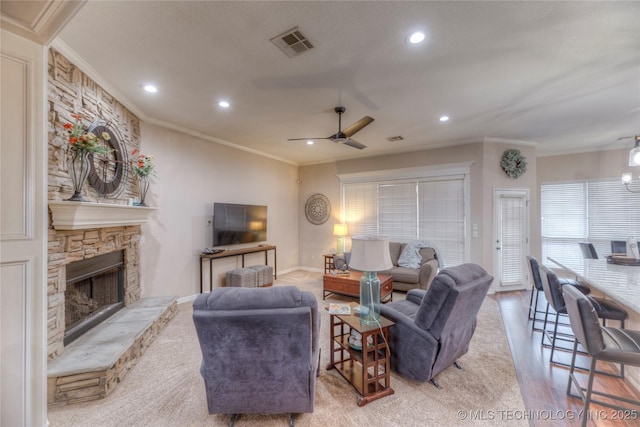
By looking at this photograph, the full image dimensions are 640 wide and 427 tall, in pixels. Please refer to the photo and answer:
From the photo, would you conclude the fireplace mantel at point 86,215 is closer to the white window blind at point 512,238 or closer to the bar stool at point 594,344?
the bar stool at point 594,344

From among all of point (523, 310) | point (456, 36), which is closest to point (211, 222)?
point (456, 36)

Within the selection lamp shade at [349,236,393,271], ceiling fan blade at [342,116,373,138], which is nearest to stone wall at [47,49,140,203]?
lamp shade at [349,236,393,271]

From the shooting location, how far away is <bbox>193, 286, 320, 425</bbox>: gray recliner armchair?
1522 millimetres

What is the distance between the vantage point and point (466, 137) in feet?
15.6

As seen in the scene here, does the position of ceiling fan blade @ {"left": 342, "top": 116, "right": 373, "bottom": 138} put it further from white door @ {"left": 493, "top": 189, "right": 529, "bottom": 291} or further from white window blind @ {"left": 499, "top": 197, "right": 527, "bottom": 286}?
white window blind @ {"left": 499, "top": 197, "right": 527, "bottom": 286}

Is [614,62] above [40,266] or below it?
above

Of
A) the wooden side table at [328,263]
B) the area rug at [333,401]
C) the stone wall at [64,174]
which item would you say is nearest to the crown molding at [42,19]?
the stone wall at [64,174]

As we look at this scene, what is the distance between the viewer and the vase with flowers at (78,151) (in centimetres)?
225

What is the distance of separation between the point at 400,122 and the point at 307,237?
12.7 ft

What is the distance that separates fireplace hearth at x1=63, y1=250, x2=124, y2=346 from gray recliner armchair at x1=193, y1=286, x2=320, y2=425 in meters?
1.85

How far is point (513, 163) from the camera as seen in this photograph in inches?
190

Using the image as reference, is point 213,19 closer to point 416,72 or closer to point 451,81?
point 416,72

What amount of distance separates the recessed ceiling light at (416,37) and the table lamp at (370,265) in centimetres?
165

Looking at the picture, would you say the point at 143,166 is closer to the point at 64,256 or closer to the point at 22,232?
the point at 64,256
